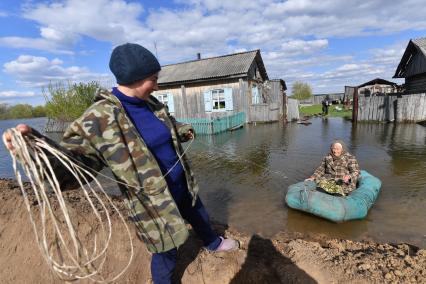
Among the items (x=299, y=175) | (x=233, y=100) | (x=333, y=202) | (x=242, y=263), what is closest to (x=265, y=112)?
(x=233, y=100)

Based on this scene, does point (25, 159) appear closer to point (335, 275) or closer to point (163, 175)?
point (163, 175)

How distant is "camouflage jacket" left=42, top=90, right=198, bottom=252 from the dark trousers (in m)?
0.27

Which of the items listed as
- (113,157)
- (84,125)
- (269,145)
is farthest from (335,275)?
(269,145)

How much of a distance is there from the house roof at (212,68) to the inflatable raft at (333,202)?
1398 cm

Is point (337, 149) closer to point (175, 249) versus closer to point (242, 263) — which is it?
point (242, 263)

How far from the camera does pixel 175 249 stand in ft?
8.68

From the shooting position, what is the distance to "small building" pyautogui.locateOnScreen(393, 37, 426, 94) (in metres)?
19.1

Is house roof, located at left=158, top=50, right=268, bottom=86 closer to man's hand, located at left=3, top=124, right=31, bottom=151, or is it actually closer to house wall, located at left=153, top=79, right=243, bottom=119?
house wall, located at left=153, top=79, right=243, bottom=119

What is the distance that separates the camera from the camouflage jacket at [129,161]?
2047mm

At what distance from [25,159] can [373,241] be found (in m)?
4.92

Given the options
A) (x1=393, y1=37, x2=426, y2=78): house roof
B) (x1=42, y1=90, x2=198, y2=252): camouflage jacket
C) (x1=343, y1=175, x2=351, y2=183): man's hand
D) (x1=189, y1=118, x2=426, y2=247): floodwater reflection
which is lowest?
(x1=189, y1=118, x2=426, y2=247): floodwater reflection

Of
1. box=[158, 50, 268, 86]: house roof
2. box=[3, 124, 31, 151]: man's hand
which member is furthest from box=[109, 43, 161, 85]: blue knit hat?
box=[158, 50, 268, 86]: house roof

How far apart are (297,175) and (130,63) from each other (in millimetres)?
6794

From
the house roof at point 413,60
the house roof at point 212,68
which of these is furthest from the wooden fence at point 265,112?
the house roof at point 413,60
